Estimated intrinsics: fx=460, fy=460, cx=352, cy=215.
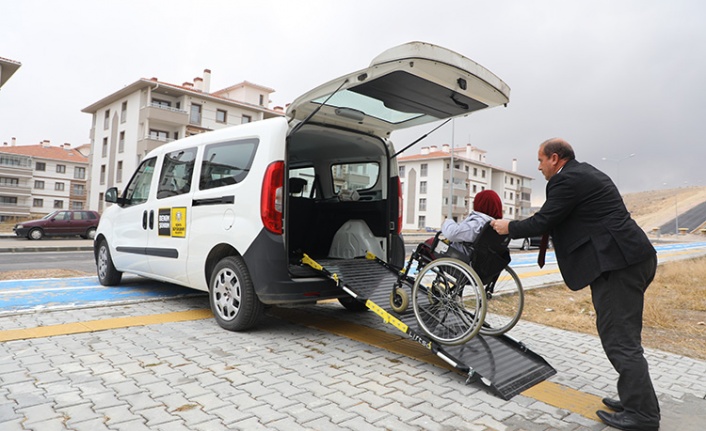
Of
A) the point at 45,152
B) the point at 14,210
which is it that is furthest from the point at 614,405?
the point at 45,152

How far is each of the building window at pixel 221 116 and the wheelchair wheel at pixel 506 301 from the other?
4247 cm

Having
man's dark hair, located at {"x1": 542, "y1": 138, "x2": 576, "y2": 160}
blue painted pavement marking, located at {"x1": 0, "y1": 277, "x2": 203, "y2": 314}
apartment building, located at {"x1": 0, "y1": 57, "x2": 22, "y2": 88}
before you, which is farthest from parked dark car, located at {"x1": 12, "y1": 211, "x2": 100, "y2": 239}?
man's dark hair, located at {"x1": 542, "y1": 138, "x2": 576, "y2": 160}

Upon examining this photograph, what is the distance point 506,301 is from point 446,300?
4.00 ft

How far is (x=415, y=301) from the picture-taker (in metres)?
4.03

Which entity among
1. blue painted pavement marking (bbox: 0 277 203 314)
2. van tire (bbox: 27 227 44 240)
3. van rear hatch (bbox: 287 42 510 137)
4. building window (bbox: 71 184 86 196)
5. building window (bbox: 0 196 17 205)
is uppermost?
building window (bbox: 71 184 86 196)

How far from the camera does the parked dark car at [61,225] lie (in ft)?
74.3

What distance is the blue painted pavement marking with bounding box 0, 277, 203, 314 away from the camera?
18.5 feet

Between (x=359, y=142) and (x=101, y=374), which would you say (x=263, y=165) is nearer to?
(x=359, y=142)

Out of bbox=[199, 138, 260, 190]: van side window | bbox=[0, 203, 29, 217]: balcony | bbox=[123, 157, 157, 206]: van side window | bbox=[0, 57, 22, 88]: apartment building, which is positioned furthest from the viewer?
bbox=[0, 203, 29, 217]: balcony

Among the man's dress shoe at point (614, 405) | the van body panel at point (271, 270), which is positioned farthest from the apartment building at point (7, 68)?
the man's dress shoe at point (614, 405)

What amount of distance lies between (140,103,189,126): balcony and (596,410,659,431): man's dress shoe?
134ft

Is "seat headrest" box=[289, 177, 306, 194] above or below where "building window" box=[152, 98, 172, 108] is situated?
below

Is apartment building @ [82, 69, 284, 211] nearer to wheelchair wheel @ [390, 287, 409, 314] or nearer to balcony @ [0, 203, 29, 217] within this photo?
balcony @ [0, 203, 29, 217]

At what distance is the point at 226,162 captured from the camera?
4840 mm
